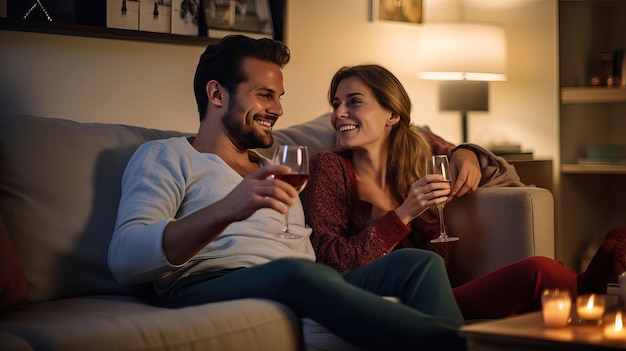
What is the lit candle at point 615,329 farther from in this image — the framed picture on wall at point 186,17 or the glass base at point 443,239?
the framed picture on wall at point 186,17

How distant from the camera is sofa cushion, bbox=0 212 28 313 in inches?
75.9

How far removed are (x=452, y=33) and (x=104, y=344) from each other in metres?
2.86

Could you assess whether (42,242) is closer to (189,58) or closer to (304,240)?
(304,240)

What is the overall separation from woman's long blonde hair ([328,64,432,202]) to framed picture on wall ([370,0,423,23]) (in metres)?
1.56

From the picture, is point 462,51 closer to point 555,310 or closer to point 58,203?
point 58,203

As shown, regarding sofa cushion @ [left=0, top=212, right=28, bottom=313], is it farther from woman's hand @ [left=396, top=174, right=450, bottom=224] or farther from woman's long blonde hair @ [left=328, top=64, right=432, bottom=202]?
woman's long blonde hair @ [left=328, top=64, right=432, bottom=202]

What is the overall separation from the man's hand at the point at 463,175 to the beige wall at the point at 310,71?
1205 mm

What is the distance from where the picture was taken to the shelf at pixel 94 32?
2.90 meters

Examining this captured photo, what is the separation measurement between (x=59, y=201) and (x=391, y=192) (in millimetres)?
993

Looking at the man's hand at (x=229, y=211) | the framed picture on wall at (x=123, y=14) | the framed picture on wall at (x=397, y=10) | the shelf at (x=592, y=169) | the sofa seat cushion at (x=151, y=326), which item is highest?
the framed picture on wall at (x=397, y=10)

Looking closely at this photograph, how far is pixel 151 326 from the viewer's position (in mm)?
1778

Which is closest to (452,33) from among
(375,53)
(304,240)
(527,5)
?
(375,53)

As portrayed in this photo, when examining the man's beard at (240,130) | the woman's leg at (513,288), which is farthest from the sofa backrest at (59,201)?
the woman's leg at (513,288)

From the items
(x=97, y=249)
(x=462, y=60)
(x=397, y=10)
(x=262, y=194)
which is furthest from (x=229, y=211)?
(x=397, y=10)
